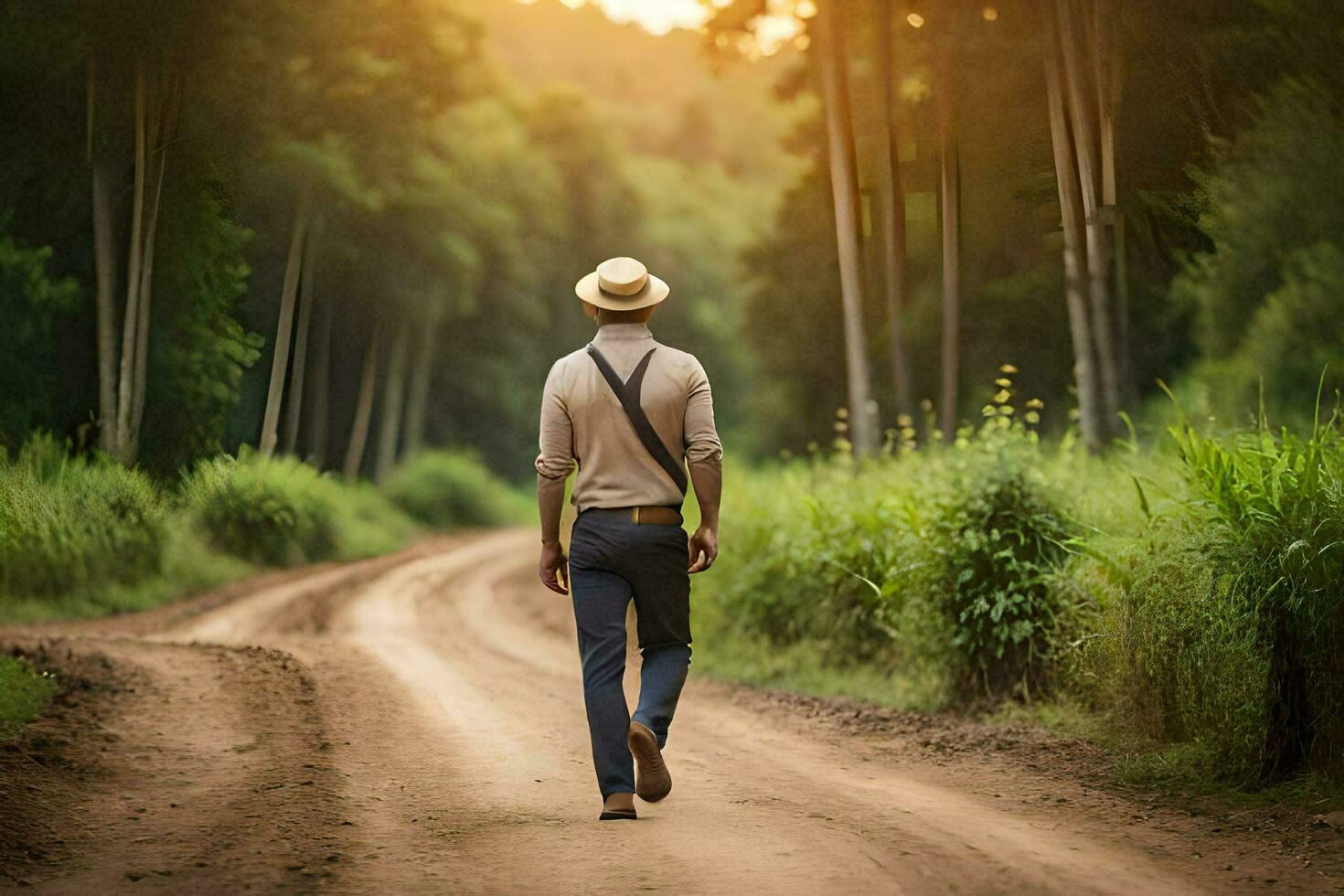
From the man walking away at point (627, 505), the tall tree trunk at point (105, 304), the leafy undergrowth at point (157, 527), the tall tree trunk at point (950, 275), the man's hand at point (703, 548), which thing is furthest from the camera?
the tall tree trunk at point (950, 275)

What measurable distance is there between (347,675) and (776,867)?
18.0 ft

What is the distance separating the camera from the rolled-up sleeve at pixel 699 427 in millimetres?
5566

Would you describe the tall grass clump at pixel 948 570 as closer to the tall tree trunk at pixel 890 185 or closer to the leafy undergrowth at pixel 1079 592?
the leafy undergrowth at pixel 1079 592

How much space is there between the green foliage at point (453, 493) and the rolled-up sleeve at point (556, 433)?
879 centimetres

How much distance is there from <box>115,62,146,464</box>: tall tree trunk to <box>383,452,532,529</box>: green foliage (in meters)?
7.25

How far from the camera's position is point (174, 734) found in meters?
7.57

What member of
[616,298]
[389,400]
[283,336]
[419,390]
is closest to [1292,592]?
[616,298]

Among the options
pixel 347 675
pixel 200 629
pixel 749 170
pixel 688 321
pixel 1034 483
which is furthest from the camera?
pixel 749 170

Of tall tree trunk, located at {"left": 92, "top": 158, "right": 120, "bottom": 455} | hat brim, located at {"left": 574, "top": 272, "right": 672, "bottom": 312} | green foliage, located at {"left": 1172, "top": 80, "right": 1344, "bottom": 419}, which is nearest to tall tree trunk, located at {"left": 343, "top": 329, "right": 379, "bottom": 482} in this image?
tall tree trunk, located at {"left": 92, "top": 158, "right": 120, "bottom": 455}

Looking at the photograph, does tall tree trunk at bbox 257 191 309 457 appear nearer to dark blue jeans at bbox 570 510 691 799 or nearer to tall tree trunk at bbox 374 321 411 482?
tall tree trunk at bbox 374 321 411 482

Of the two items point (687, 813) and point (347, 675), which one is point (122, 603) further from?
point (687, 813)

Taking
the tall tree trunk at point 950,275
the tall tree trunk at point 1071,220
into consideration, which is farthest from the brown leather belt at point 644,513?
the tall tree trunk at point 950,275

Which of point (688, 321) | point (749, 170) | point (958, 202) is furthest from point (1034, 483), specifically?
point (749, 170)

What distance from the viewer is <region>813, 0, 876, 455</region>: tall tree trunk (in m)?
10.3
